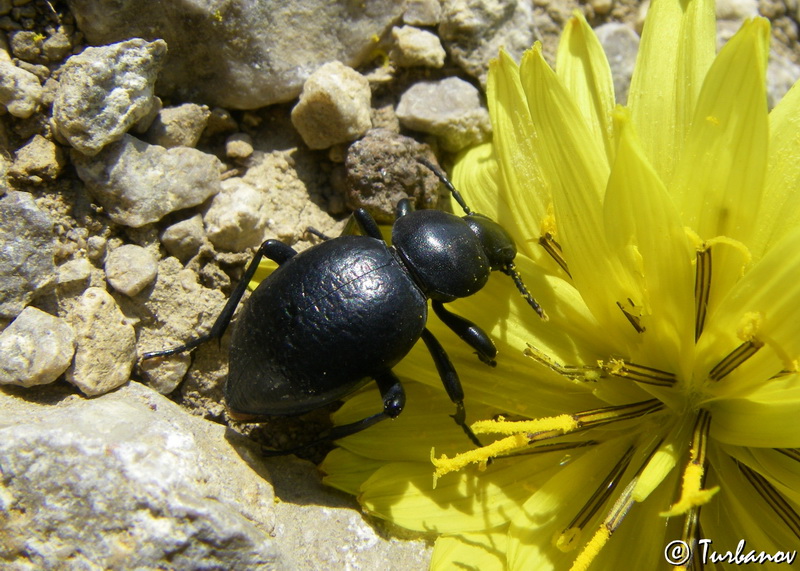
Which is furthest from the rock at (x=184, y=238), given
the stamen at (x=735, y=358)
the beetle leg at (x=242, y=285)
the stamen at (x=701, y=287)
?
the stamen at (x=735, y=358)

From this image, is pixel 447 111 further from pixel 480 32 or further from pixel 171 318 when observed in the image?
pixel 171 318

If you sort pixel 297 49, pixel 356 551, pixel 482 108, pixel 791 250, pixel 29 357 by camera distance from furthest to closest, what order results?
pixel 482 108
pixel 297 49
pixel 356 551
pixel 29 357
pixel 791 250

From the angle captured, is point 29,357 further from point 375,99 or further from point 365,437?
point 375,99

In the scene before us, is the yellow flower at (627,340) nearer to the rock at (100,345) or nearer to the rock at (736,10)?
the rock at (100,345)

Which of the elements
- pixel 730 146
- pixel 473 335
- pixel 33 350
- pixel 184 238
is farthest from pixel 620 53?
pixel 33 350

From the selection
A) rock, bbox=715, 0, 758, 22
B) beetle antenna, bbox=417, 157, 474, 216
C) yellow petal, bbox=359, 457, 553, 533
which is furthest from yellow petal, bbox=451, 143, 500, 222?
rock, bbox=715, 0, 758, 22

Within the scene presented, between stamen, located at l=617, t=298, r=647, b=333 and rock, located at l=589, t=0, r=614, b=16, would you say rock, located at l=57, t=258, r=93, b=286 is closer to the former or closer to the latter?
stamen, located at l=617, t=298, r=647, b=333

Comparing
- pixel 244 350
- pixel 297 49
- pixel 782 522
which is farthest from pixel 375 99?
pixel 782 522
